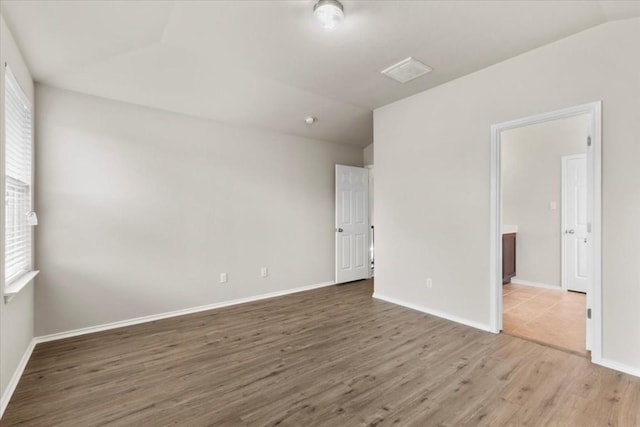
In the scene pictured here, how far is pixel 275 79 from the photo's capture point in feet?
11.4

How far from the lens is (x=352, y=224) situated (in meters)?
5.47

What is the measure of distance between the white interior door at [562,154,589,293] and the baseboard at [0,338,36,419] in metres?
6.41

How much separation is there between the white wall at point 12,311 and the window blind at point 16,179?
14 cm

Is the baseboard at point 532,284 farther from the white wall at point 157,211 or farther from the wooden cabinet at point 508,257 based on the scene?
the white wall at point 157,211

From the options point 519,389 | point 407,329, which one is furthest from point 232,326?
point 519,389

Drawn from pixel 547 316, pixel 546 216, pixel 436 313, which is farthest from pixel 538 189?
pixel 436 313

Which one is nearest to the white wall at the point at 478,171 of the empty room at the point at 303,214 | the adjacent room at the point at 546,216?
the empty room at the point at 303,214

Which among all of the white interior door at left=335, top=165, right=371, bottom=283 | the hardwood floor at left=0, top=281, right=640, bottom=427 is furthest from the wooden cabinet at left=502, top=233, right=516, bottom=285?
the hardwood floor at left=0, top=281, right=640, bottom=427

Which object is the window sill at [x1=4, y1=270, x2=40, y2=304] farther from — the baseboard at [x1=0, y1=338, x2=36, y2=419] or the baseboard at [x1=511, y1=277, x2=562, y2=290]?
the baseboard at [x1=511, y1=277, x2=562, y2=290]

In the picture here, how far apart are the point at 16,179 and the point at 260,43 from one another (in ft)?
7.56

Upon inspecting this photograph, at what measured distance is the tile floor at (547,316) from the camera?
2.95 metres

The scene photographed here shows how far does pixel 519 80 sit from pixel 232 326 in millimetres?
3889

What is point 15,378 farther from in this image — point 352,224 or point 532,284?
point 532,284

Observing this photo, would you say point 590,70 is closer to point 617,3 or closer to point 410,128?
point 617,3
